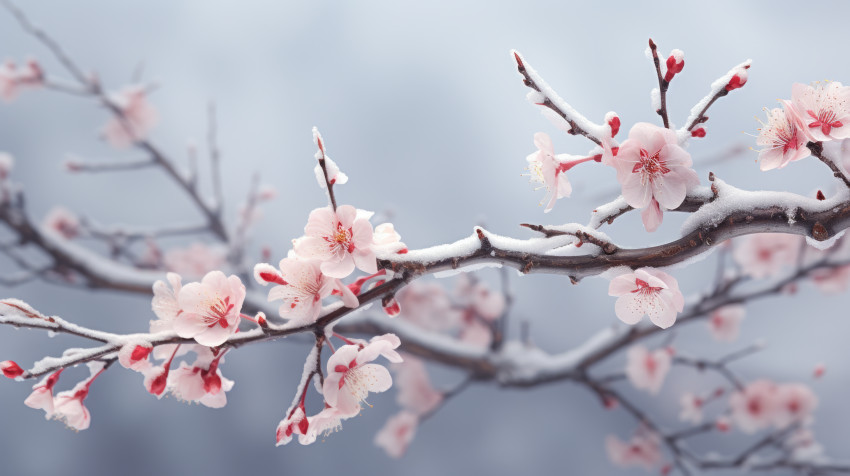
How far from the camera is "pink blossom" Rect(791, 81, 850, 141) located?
58 cm

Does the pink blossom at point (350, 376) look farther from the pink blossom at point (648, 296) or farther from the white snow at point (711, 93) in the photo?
the white snow at point (711, 93)

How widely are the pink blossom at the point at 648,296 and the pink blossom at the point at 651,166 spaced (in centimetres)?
6

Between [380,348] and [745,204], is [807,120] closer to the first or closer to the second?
[745,204]

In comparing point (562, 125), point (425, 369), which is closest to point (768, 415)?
point (425, 369)

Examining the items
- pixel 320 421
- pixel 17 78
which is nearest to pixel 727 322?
pixel 320 421

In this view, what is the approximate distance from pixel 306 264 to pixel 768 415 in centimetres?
219

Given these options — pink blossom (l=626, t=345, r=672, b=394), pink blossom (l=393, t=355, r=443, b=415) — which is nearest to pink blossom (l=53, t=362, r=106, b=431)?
pink blossom (l=393, t=355, r=443, b=415)

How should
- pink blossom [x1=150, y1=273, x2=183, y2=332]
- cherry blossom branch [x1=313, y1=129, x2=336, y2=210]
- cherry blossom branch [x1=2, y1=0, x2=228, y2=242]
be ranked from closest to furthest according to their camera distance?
cherry blossom branch [x1=313, y1=129, x2=336, y2=210]
pink blossom [x1=150, y1=273, x2=183, y2=332]
cherry blossom branch [x1=2, y1=0, x2=228, y2=242]

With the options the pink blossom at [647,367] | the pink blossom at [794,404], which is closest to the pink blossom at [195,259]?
the pink blossom at [647,367]

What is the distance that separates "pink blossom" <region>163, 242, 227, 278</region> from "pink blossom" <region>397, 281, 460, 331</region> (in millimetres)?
785

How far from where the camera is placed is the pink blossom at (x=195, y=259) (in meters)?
2.29

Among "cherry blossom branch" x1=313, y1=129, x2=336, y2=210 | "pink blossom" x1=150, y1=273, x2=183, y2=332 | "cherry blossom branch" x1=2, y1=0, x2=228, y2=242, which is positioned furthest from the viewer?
"cherry blossom branch" x1=2, y1=0, x2=228, y2=242

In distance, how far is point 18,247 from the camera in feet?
5.50

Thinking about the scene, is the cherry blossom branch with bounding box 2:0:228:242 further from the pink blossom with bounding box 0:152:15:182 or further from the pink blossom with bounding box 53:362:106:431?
the pink blossom with bounding box 53:362:106:431
